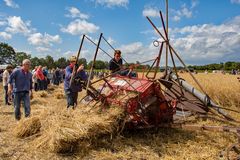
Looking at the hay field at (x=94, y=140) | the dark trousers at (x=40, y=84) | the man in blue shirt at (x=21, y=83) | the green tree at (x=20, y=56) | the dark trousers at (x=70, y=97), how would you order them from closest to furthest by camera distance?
the hay field at (x=94, y=140) → the man in blue shirt at (x=21, y=83) → the dark trousers at (x=70, y=97) → the dark trousers at (x=40, y=84) → the green tree at (x=20, y=56)

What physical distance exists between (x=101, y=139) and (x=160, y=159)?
1.31 meters

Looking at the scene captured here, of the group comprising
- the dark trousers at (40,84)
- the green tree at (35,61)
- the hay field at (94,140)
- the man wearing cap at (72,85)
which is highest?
the green tree at (35,61)

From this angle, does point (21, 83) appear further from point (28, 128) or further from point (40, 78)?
point (40, 78)

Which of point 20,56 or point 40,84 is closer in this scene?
point 40,84

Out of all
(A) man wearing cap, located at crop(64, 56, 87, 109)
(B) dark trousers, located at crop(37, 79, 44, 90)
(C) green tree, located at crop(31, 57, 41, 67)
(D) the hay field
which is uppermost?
(C) green tree, located at crop(31, 57, 41, 67)

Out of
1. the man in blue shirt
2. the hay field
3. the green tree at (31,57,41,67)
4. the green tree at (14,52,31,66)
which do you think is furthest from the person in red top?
the green tree at (14,52,31,66)

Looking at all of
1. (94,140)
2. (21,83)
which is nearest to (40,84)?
(21,83)

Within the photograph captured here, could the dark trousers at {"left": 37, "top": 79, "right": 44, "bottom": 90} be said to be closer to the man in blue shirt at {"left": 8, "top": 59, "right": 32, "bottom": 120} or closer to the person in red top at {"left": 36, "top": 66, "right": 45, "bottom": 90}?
the person in red top at {"left": 36, "top": 66, "right": 45, "bottom": 90}

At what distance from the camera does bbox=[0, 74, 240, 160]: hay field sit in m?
5.23

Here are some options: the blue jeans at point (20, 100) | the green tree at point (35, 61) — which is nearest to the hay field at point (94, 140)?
the blue jeans at point (20, 100)

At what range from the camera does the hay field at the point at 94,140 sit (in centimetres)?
523

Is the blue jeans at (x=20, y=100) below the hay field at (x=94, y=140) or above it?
above

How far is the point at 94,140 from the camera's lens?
5.66 metres

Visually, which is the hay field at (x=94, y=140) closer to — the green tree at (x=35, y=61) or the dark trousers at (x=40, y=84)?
the dark trousers at (x=40, y=84)
